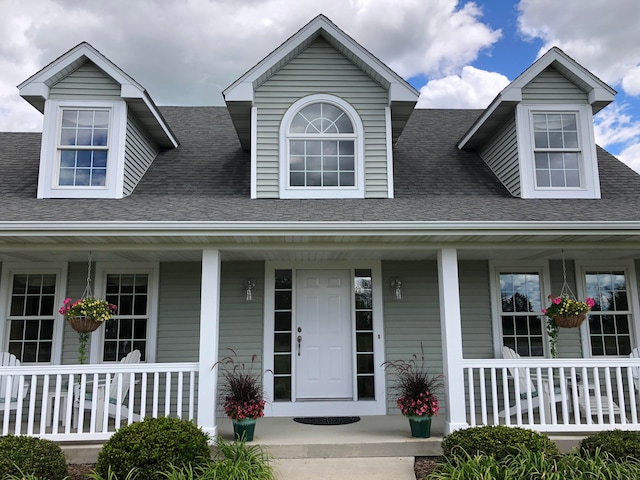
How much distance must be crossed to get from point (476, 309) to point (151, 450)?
16.6 ft

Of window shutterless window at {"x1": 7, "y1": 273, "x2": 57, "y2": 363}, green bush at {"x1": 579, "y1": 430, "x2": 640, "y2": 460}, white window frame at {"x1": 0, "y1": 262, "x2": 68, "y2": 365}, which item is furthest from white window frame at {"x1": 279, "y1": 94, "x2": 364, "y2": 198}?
green bush at {"x1": 579, "y1": 430, "x2": 640, "y2": 460}

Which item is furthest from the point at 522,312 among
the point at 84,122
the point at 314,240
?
the point at 84,122

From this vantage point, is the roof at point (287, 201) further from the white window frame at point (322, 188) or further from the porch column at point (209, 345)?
the porch column at point (209, 345)

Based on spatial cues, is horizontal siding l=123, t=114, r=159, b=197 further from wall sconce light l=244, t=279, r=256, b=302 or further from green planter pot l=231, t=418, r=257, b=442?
green planter pot l=231, t=418, r=257, b=442

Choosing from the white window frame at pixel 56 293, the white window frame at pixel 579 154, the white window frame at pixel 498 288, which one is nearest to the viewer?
the white window frame at pixel 56 293

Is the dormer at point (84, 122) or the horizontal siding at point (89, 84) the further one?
the horizontal siding at point (89, 84)

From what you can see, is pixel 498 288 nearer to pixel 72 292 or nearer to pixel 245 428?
pixel 245 428

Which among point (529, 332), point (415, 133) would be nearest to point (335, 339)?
point (529, 332)

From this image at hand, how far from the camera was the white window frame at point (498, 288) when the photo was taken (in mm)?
7258

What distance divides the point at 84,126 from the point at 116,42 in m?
9.94

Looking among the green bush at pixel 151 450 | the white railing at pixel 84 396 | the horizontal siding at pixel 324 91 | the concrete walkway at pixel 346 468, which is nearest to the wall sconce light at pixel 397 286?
the horizontal siding at pixel 324 91

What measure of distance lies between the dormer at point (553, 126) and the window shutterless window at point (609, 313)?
4.34ft

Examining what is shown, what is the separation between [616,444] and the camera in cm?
461

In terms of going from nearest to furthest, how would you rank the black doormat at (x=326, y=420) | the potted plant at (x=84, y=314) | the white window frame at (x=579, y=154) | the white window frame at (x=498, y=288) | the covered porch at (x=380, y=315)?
1. the covered porch at (x=380, y=315)
2. the potted plant at (x=84, y=314)
3. the black doormat at (x=326, y=420)
4. the white window frame at (x=498, y=288)
5. the white window frame at (x=579, y=154)
